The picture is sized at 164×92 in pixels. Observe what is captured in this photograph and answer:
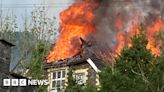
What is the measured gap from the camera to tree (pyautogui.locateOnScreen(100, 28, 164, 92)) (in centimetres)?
1878

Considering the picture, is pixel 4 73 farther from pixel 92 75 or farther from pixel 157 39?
pixel 157 39

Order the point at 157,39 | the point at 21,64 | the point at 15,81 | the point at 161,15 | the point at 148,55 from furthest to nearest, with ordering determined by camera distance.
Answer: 1. the point at 161,15
2. the point at 157,39
3. the point at 21,64
4. the point at 148,55
5. the point at 15,81

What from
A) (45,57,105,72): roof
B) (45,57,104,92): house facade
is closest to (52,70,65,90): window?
(45,57,104,92): house facade

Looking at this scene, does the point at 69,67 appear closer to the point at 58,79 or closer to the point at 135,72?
the point at 58,79

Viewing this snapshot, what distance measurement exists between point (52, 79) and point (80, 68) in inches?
126

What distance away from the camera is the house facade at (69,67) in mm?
35341

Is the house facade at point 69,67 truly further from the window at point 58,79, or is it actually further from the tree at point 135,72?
the tree at point 135,72

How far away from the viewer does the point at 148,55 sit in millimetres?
20609

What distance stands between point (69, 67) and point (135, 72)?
17162mm

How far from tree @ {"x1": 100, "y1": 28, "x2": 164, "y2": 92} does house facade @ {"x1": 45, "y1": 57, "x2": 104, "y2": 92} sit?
44.2 ft

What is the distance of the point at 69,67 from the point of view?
1443 inches

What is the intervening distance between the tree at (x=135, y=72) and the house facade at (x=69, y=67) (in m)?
13.5

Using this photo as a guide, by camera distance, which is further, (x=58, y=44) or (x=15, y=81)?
(x=58, y=44)

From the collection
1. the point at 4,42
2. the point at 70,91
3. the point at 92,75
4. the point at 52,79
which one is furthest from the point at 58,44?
the point at 4,42
